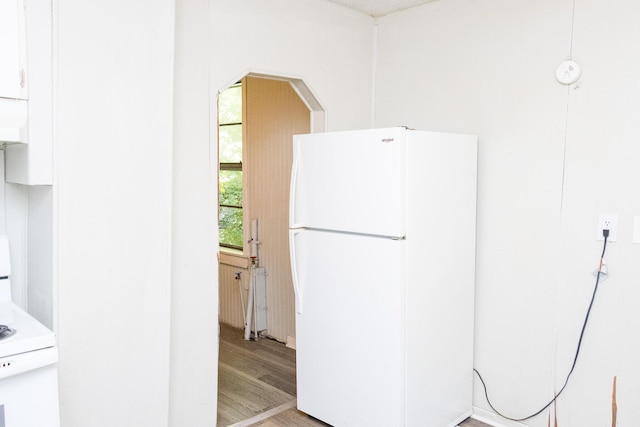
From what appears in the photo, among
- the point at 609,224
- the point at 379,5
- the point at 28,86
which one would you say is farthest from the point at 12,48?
the point at 609,224

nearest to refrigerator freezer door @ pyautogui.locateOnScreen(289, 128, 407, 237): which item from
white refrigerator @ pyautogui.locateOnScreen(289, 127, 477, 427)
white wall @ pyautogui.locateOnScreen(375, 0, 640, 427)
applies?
white refrigerator @ pyautogui.locateOnScreen(289, 127, 477, 427)

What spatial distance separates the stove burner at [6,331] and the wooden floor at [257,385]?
4.58 ft

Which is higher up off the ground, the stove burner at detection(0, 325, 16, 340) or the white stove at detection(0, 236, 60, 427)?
the stove burner at detection(0, 325, 16, 340)

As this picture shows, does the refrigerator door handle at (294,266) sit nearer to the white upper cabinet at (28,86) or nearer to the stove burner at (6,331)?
the white upper cabinet at (28,86)

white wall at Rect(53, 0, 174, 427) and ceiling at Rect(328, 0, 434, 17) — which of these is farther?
ceiling at Rect(328, 0, 434, 17)

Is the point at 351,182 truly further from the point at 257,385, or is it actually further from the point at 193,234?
the point at 257,385

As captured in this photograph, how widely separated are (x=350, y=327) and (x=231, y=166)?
2.54 meters

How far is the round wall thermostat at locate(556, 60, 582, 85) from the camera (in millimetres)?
2568

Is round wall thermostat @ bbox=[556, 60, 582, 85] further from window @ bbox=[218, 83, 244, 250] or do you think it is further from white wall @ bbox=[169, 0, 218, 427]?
window @ bbox=[218, 83, 244, 250]

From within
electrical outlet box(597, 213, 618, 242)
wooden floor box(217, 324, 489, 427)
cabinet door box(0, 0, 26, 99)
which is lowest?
wooden floor box(217, 324, 489, 427)

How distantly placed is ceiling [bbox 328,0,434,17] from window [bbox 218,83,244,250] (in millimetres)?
1691

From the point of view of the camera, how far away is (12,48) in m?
1.87

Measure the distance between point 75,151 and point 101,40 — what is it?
45 centimetres

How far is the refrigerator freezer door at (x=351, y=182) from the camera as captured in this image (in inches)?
98.0
